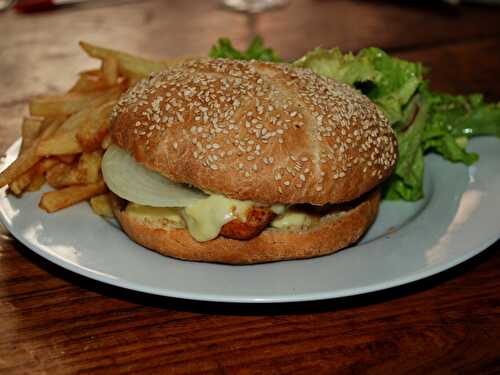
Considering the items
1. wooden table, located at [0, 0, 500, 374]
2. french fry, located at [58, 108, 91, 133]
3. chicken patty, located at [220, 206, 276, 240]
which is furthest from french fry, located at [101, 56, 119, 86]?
chicken patty, located at [220, 206, 276, 240]

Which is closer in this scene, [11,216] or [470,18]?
[11,216]

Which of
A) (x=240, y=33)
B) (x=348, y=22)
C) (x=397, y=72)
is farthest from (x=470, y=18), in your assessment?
(x=397, y=72)

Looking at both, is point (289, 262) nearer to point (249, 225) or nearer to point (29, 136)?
point (249, 225)

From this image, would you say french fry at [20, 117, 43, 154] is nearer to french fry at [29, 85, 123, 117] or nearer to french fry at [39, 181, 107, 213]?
french fry at [29, 85, 123, 117]

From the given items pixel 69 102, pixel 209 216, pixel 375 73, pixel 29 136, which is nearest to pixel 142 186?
pixel 209 216

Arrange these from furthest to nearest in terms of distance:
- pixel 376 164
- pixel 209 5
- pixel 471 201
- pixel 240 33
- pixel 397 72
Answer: pixel 209 5
pixel 240 33
pixel 397 72
pixel 471 201
pixel 376 164

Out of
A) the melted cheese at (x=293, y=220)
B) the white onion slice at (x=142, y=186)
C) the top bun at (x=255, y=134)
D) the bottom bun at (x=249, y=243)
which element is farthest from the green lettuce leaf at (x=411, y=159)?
the white onion slice at (x=142, y=186)

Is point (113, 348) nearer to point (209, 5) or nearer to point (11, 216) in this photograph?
point (11, 216)
